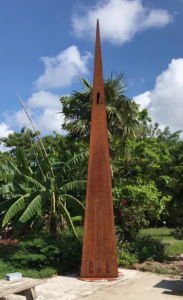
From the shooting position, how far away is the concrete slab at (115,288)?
629 centimetres

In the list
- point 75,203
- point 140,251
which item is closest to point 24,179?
point 75,203

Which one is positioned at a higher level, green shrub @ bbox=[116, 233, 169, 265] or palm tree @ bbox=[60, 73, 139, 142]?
palm tree @ bbox=[60, 73, 139, 142]

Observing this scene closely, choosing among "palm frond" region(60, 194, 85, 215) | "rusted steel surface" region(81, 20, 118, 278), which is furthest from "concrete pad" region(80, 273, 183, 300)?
"palm frond" region(60, 194, 85, 215)

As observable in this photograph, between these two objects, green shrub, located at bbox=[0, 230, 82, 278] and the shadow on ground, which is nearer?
the shadow on ground

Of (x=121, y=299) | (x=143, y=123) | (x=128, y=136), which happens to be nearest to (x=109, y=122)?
(x=128, y=136)

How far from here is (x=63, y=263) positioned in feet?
28.9

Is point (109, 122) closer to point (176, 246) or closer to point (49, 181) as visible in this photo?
point (49, 181)

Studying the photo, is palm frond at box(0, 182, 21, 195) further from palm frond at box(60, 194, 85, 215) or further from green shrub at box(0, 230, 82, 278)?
green shrub at box(0, 230, 82, 278)

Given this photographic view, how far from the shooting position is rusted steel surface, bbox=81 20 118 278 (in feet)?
25.5

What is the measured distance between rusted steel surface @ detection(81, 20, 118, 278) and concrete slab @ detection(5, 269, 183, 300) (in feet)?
1.46

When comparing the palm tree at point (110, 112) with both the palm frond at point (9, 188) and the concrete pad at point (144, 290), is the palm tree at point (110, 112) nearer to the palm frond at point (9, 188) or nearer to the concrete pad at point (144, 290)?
the palm frond at point (9, 188)

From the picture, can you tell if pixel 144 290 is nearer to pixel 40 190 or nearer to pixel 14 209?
pixel 14 209

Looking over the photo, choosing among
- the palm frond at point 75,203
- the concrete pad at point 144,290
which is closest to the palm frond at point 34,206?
the palm frond at point 75,203

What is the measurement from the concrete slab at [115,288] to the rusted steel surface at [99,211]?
44 cm
